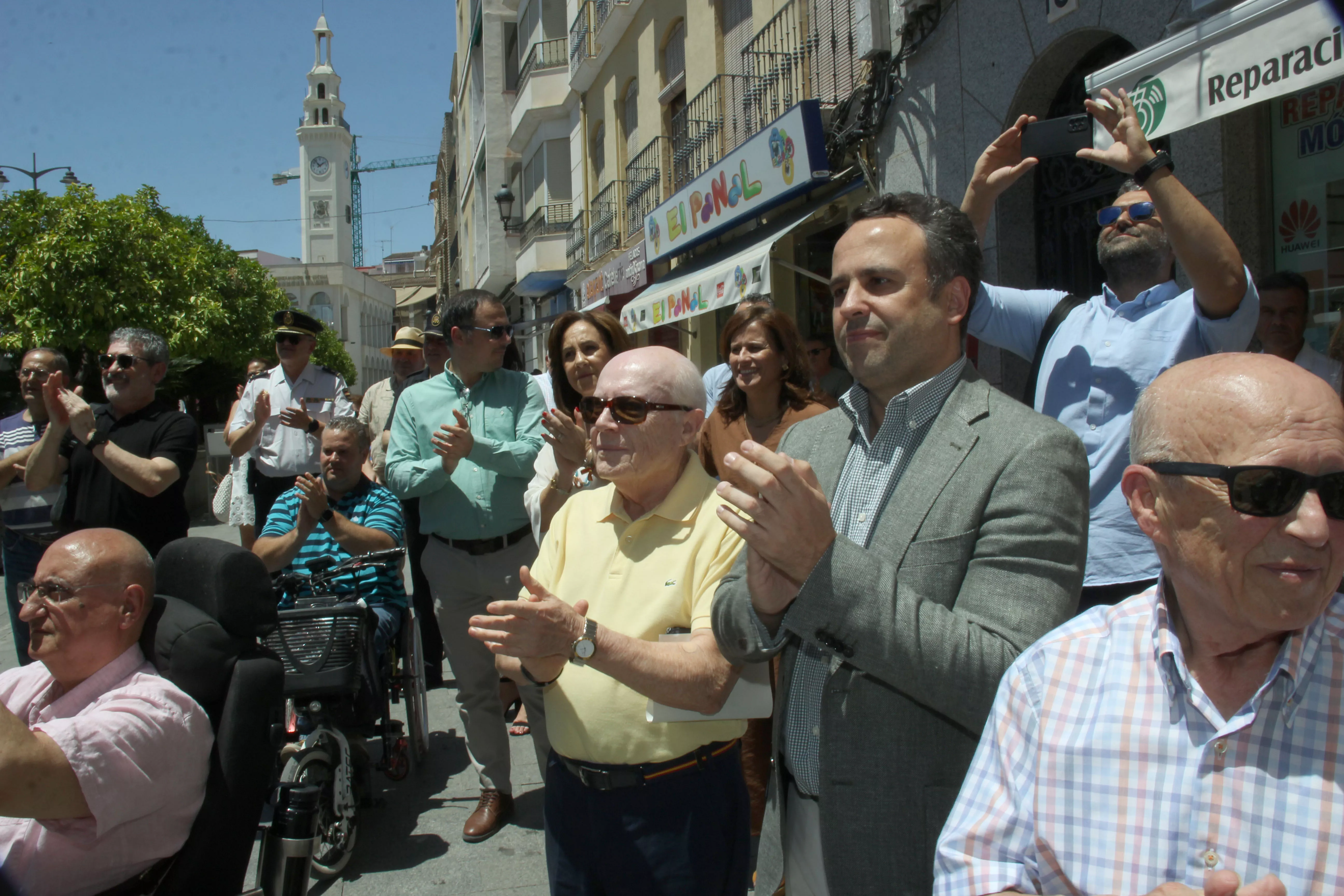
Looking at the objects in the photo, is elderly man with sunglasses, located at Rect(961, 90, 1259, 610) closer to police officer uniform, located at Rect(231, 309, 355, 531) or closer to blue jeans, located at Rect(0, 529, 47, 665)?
police officer uniform, located at Rect(231, 309, 355, 531)

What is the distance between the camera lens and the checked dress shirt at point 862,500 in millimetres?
1790

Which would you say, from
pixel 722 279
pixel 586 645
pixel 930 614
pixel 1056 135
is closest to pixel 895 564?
pixel 930 614

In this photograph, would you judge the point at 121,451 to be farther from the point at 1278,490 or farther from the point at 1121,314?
the point at 1278,490

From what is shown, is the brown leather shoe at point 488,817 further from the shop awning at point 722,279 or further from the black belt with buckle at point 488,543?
the shop awning at point 722,279

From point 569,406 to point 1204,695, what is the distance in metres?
3.13

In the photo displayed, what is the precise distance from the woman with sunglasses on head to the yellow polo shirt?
3.02 ft

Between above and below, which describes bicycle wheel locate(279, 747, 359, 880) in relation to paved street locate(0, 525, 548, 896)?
above

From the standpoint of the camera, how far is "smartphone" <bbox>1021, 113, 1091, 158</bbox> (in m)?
3.50

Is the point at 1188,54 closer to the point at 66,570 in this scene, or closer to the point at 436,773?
the point at 66,570

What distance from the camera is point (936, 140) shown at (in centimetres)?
713

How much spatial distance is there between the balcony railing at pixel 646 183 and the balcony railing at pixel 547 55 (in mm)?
5469

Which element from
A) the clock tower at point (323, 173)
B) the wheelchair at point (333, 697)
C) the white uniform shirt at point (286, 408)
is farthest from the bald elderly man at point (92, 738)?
the clock tower at point (323, 173)

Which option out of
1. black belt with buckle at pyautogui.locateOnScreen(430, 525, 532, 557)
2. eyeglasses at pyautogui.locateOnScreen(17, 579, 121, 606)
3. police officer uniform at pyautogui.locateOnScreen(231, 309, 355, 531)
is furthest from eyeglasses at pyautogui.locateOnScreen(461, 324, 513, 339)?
eyeglasses at pyautogui.locateOnScreen(17, 579, 121, 606)

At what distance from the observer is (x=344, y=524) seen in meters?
4.25
